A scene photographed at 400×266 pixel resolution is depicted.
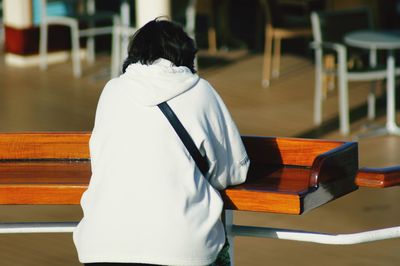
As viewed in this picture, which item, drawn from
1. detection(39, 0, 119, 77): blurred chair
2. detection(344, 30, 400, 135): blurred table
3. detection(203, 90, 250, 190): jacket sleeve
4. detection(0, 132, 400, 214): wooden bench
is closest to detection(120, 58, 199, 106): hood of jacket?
→ detection(203, 90, 250, 190): jacket sleeve

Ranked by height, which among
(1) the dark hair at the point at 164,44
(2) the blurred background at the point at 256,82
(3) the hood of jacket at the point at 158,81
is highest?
(1) the dark hair at the point at 164,44

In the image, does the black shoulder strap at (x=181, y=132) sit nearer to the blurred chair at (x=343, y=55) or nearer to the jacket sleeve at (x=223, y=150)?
the jacket sleeve at (x=223, y=150)

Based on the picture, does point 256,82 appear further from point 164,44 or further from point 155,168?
point 155,168

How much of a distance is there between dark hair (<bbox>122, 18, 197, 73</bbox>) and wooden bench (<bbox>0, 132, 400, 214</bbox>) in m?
0.44

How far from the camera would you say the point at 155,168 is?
113 inches

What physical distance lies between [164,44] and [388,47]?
4.87m

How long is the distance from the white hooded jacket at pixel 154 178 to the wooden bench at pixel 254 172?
0.65 ft

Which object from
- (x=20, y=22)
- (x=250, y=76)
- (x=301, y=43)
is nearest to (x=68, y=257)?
(x=250, y=76)

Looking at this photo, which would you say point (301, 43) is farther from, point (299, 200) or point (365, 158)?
point (299, 200)

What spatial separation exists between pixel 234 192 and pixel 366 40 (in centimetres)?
492

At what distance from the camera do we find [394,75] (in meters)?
7.83

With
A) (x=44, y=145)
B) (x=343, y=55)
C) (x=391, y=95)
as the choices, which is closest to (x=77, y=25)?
(x=343, y=55)

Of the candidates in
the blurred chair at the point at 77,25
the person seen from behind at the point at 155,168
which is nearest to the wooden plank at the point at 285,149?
the person seen from behind at the point at 155,168

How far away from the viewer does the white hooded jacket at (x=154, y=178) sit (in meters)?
2.86
